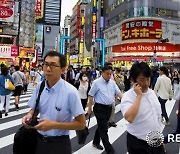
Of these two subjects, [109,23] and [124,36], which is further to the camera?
[109,23]

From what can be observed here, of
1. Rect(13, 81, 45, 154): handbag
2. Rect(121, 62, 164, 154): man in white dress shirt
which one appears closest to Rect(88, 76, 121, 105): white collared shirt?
Answer: Rect(121, 62, 164, 154): man in white dress shirt

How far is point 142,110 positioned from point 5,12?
4019 cm

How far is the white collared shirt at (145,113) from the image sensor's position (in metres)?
3.24

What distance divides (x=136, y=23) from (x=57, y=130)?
53.6 metres

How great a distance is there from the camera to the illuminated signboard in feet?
179

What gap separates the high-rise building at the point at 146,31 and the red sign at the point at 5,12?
2153 centimetres

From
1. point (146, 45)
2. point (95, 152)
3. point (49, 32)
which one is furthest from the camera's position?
point (49, 32)

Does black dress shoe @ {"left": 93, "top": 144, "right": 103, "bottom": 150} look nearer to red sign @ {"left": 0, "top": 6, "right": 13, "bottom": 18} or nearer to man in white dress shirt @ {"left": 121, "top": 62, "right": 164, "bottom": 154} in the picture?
man in white dress shirt @ {"left": 121, "top": 62, "right": 164, "bottom": 154}

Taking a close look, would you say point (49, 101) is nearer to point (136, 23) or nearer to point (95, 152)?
point (95, 152)

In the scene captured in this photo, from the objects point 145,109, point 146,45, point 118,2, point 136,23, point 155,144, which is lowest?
point 155,144

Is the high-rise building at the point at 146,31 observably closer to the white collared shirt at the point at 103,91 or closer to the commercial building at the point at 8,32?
the commercial building at the point at 8,32

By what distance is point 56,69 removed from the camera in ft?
9.29

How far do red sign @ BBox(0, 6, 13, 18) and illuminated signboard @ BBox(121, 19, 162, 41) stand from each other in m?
21.5

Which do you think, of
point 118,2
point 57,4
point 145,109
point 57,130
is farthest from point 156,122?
point 57,4
